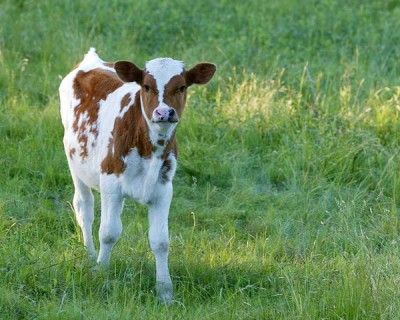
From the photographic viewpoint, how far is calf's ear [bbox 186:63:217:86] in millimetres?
6820

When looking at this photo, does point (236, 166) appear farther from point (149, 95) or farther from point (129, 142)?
point (149, 95)

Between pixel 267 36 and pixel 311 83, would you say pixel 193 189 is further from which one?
pixel 267 36

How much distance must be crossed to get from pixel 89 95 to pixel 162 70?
981mm

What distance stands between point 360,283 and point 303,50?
6.18 m

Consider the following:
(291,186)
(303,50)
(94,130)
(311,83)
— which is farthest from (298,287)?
(303,50)

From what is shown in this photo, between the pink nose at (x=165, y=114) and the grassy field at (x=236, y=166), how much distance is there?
1146 millimetres

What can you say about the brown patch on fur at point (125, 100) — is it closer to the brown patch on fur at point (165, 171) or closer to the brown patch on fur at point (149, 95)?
the brown patch on fur at point (149, 95)

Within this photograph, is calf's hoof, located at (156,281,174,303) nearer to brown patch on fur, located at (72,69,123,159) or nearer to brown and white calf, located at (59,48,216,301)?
brown and white calf, located at (59,48,216,301)

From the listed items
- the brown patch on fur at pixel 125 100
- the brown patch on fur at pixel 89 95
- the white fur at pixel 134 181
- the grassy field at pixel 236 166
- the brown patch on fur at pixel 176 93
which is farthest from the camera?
the brown patch on fur at pixel 89 95

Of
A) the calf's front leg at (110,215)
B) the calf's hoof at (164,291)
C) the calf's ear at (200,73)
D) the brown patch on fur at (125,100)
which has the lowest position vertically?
the calf's hoof at (164,291)

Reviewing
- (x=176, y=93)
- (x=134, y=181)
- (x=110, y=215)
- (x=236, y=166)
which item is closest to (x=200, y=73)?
(x=176, y=93)

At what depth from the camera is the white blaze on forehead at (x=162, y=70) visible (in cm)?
649

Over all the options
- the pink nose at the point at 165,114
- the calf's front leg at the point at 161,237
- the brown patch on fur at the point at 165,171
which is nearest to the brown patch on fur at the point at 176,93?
the pink nose at the point at 165,114

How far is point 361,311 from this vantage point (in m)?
5.99
